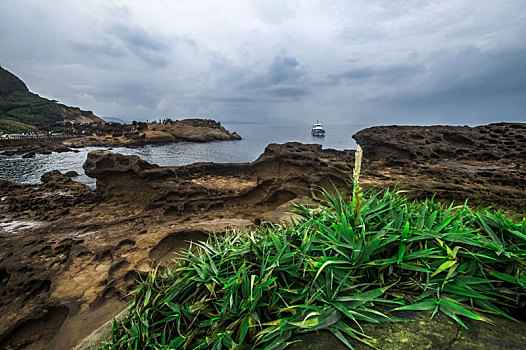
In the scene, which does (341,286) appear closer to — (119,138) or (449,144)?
(449,144)

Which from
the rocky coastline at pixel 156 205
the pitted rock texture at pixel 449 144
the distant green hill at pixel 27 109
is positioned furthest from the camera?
the distant green hill at pixel 27 109

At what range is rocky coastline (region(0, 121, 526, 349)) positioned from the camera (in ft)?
13.6

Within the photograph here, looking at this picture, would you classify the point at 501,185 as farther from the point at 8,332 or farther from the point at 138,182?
the point at 138,182

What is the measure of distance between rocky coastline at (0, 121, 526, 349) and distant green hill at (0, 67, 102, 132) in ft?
194

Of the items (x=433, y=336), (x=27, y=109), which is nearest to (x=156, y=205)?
(x=433, y=336)

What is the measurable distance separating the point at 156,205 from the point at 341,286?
877cm

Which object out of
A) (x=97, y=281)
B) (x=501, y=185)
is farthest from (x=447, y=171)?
(x=97, y=281)

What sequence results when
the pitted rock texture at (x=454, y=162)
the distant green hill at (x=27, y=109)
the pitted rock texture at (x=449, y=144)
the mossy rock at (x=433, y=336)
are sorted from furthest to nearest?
the distant green hill at (x=27, y=109) → the pitted rock texture at (x=449, y=144) → the pitted rock texture at (x=454, y=162) → the mossy rock at (x=433, y=336)

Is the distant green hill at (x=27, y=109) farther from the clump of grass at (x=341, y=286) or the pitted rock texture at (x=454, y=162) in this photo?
the clump of grass at (x=341, y=286)

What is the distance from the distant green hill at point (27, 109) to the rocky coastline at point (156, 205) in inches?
2324

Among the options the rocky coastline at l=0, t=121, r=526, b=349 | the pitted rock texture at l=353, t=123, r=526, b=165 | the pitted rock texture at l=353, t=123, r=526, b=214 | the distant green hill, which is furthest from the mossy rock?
the distant green hill

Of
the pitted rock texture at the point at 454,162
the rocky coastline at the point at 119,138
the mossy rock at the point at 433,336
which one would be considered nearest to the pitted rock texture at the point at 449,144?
the pitted rock texture at the point at 454,162

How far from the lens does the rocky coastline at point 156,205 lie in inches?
164

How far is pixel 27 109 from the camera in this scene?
226ft
